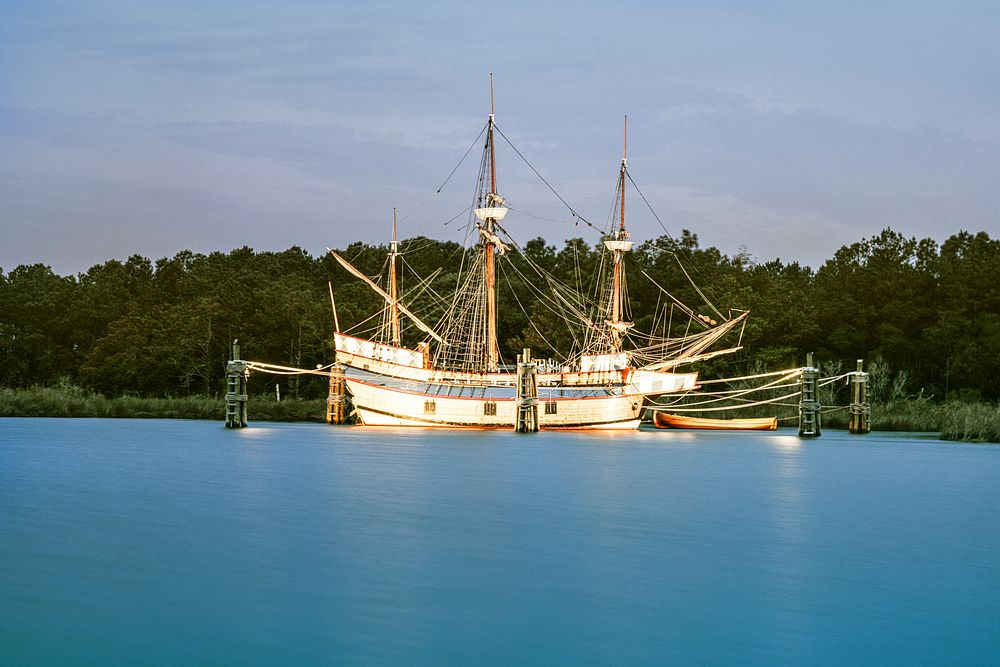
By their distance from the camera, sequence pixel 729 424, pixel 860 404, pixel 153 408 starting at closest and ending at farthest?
pixel 860 404
pixel 729 424
pixel 153 408

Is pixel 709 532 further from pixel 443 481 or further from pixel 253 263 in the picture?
pixel 253 263

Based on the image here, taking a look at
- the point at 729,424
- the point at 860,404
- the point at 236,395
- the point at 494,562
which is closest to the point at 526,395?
the point at 729,424

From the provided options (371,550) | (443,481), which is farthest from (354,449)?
(371,550)

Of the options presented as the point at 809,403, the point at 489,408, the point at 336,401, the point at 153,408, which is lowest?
the point at 153,408

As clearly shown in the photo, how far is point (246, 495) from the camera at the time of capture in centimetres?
3381

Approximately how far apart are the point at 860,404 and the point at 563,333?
100 ft

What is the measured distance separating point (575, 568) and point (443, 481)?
1679 centimetres

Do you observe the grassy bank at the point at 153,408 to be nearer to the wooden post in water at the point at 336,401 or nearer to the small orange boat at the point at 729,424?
the wooden post in water at the point at 336,401

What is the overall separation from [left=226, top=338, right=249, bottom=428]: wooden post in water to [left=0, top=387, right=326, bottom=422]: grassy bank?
14648 mm

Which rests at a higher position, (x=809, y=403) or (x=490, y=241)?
(x=490, y=241)

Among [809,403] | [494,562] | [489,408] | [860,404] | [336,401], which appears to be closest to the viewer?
[494,562]

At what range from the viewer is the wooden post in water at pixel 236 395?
60750 mm

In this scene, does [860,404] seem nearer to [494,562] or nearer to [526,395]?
[526,395]

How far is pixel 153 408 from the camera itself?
82938 mm
